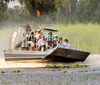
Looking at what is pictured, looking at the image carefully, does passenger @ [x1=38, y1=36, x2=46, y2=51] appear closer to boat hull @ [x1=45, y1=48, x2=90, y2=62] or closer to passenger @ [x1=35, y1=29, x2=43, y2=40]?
passenger @ [x1=35, y1=29, x2=43, y2=40]

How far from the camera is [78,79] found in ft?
81.4

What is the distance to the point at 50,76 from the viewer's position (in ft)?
88.3

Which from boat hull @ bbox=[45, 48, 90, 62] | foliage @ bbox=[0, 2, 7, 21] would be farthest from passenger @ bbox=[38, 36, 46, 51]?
foliage @ bbox=[0, 2, 7, 21]

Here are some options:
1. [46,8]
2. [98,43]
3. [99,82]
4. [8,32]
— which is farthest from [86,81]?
[46,8]

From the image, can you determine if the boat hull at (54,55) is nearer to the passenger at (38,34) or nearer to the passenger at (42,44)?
the passenger at (42,44)

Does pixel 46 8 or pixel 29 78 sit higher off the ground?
pixel 46 8

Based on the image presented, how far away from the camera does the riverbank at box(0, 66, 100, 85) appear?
2373cm

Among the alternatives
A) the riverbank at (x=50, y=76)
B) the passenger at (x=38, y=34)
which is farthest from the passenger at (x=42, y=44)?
the riverbank at (x=50, y=76)

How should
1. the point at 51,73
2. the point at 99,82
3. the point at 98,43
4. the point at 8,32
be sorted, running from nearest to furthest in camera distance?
1. the point at 99,82
2. the point at 51,73
3. the point at 98,43
4. the point at 8,32

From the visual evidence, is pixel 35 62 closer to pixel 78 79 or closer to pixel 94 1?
pixel 78 79

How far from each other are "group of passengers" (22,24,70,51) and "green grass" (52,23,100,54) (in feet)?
18.8


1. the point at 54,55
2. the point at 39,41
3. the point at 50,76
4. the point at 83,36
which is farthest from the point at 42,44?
the point at 83,36

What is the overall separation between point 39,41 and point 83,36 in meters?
8.19

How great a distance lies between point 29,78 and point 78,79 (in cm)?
249
